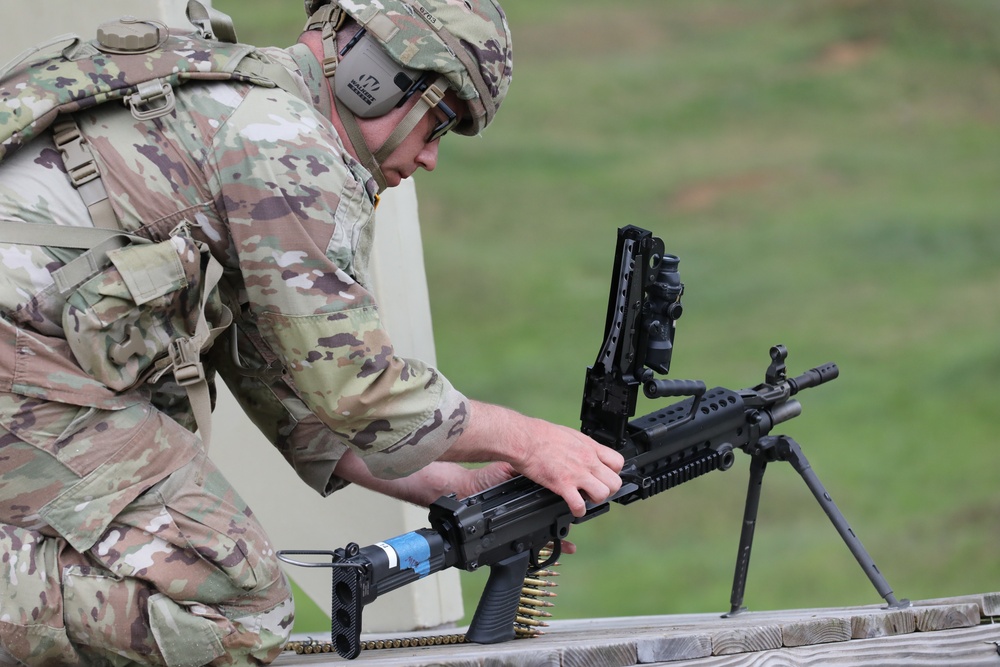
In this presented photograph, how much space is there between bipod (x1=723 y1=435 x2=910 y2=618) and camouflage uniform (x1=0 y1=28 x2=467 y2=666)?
149 centimetres

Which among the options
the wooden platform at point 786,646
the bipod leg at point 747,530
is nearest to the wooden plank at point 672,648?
the wooden platform at point 786,646

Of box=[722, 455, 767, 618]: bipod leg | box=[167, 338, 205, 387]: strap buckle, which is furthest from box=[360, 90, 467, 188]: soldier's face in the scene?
box=[722, 455, 767, 618]: bipod leg

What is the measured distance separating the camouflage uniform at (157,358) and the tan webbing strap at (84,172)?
29 millimetres

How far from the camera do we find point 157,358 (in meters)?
3.46

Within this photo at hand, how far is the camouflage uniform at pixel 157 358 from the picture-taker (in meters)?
3.29

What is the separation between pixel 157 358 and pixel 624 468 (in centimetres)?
144

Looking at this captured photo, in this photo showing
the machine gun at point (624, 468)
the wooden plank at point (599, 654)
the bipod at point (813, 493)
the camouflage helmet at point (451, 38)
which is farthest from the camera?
the bipod at point (813, 493)

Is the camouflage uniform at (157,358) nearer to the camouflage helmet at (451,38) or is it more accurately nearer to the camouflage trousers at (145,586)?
the camouflage trousers at (145,586)

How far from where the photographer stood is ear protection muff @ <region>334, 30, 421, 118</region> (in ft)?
12.0

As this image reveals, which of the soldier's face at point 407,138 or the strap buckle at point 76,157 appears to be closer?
the strap buckle at point 76,157

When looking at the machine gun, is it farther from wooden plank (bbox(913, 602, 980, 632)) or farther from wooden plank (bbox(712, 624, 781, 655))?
wooden plank (bbox(712, 624, 781, 655))

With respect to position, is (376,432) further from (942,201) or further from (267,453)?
A: (942,201)

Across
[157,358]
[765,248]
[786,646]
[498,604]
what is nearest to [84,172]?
[157,358]

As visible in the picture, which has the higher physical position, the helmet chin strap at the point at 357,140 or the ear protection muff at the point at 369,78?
the ear protection muff at the point at 369,78
